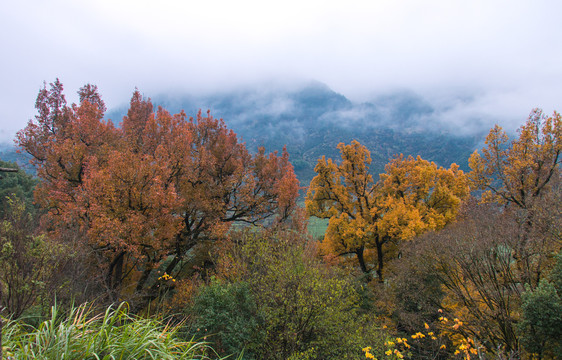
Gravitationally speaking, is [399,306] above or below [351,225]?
below

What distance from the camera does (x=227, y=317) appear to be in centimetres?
769

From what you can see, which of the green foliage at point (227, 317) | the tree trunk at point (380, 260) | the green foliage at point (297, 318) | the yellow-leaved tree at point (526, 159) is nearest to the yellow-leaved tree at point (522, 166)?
the yellow-leaved tree at point (526, 159)

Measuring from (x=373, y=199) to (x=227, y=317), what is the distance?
17.6 metres

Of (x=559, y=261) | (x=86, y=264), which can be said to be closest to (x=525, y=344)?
(x=559, y=261)

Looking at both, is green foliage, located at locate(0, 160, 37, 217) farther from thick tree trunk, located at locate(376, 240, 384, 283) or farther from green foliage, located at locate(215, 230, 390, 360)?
thick tree trunk, located at locate(376, 240, 384, 283)

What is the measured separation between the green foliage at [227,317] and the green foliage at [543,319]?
8369 millimetres

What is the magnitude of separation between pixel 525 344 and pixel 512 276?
2963mm

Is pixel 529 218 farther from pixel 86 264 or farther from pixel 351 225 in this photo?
pixel 86 264

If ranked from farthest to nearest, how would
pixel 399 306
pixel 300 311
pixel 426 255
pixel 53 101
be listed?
1. pixel 53 101
2. pixel 399 306
3. pixel 426 255
4. pixel 300 311

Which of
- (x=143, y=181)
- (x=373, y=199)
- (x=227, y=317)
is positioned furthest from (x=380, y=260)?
(x=143, y=181)

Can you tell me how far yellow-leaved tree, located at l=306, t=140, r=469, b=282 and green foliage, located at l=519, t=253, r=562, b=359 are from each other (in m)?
10.6

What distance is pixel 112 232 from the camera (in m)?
11.4

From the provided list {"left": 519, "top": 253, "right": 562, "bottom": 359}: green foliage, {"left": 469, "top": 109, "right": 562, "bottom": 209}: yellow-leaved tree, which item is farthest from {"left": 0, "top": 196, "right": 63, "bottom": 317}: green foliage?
{"left": 469, "top": 109, "right": 562, "bottom": 209}: yellow-leaved tree

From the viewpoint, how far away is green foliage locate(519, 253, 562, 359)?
807 cm
